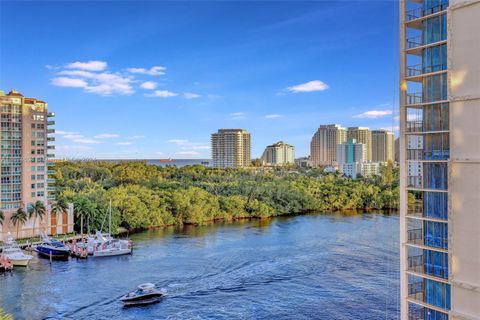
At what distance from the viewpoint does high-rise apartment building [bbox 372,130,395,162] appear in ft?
219

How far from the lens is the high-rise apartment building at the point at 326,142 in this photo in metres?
74.2

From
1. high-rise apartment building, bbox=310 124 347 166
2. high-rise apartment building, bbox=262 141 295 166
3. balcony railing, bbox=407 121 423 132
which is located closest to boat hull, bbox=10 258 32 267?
balcony railing, bbox=407 121 423 132

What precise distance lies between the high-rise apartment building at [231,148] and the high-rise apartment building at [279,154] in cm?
1334

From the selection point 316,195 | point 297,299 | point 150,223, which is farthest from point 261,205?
point 297,299

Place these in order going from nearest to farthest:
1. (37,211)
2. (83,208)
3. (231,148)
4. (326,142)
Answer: (37,211) → (83,208) → (231,148) → (326,142)

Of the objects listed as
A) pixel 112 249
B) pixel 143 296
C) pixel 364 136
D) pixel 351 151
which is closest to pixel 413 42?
pixel 143 296

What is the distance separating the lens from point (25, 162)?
824 inches

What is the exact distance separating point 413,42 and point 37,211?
17384 millimetres

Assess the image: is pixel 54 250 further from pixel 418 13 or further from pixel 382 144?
pixel 382 144

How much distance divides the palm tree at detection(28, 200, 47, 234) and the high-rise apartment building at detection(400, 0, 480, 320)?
55.3 ft

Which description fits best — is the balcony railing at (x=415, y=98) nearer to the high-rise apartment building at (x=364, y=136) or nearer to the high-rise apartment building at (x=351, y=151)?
the high-rise apartment building at (x=351, y=151)

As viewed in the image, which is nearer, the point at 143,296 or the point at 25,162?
the point at 143,296

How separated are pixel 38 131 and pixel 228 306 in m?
14.1

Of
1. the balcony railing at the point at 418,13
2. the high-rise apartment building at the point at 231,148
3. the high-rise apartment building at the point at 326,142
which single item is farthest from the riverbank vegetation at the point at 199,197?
the high-rise apartment building at the point at 326,142
